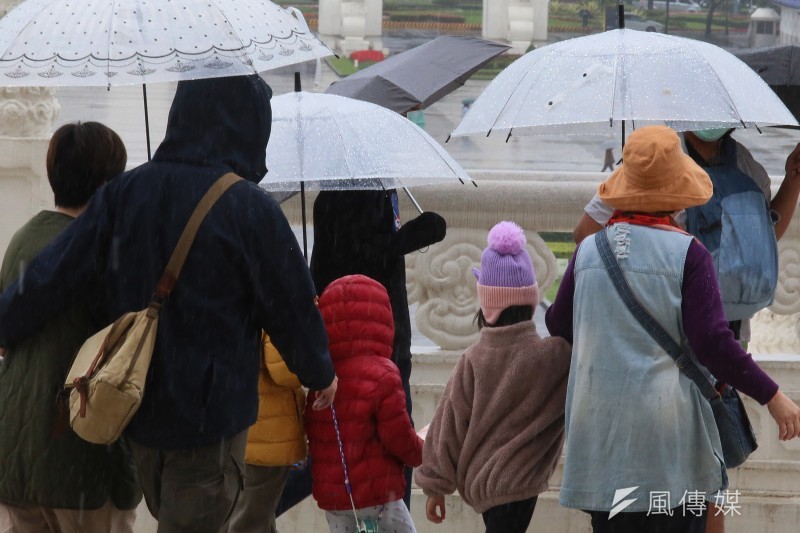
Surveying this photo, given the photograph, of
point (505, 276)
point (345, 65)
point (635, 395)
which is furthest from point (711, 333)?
point (345, 65)

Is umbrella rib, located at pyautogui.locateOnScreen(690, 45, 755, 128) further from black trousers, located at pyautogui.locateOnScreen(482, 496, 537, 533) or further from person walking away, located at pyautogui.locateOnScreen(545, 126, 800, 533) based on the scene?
→ black trousers, located at pyautogui.locateOnScreen(482, 496, 537, 533)

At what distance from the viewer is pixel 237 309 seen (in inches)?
142

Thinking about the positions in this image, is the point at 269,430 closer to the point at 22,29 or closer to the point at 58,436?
the point at 58,436

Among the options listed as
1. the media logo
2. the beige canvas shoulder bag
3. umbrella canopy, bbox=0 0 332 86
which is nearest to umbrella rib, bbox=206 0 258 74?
umbrella canopy, bbox=0 0 332 86

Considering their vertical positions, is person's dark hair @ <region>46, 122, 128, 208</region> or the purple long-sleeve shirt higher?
person's dark hair @ <region>46, 122, 128, 208</region>

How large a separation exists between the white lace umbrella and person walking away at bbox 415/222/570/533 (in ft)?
1.63

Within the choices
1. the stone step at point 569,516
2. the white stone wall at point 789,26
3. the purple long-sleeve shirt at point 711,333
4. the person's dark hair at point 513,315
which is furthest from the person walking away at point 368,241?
the white stone wall at point 789,26

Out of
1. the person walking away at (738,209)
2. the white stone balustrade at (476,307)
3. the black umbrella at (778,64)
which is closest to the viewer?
the person walking away at (738,209)

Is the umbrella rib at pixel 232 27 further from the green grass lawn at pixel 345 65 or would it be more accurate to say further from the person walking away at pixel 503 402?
the green grass lawn at pixel 345 65

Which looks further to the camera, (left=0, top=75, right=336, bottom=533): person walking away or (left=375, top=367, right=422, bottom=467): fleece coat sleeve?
(left=375, top=367, right=422, bottom=467): fleece coat sleeve

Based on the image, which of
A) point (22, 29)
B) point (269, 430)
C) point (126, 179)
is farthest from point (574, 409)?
point (22, 29)

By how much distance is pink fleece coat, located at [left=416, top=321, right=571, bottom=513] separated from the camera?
4250mm

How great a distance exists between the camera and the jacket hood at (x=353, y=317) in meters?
4.18

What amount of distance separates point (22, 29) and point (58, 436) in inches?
45.0
